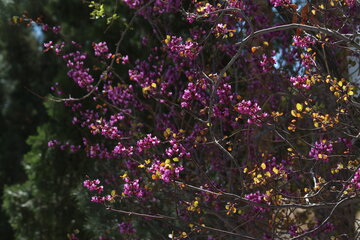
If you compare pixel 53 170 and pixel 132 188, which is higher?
pixel 53 170

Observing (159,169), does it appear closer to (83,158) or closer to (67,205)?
(83,158)

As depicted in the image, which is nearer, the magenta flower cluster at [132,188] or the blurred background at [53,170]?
the magenta flower cluster at [132,188]

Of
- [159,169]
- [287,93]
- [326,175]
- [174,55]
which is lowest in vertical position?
[159,169]

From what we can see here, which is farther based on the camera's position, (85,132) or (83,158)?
(83,158)

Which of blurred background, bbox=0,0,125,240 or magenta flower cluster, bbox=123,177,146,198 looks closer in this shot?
magenta flower cluster, bbox=123,177,146,198

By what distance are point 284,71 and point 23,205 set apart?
157 inches

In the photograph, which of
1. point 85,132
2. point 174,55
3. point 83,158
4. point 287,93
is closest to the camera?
point 287,93

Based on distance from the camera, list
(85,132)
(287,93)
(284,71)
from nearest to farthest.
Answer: (287,93)
(284,71)
(85,132)

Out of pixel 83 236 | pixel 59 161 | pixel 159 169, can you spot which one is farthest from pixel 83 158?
pixel 159 169

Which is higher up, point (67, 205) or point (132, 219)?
point (67, 205)

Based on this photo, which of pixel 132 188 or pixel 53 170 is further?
pixel 53 170

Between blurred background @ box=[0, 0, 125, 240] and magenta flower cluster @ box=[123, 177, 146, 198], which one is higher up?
blurred background @ box=[0, 0, 125, 240]

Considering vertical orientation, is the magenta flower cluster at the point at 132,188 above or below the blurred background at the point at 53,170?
below

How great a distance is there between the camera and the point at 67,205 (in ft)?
24.9
